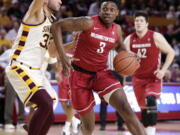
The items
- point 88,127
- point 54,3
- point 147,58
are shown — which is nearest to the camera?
point 54,3

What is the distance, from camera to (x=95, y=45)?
6277 millimetres

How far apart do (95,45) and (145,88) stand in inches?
86.3

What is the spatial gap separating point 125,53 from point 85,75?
0.62 metres

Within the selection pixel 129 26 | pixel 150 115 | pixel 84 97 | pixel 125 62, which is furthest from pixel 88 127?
pixel 129 26

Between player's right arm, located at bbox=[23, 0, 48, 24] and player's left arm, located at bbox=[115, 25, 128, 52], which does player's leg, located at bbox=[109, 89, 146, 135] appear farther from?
player's right arm, located at bbox=[23, 0, 48, 24]

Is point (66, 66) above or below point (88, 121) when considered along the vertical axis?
above

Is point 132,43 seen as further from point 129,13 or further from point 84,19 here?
point 129,13

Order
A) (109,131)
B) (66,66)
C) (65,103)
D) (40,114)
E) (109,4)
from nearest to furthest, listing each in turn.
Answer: (40,114) → (66,66) → (109,4) → (65,103) → (109,131)

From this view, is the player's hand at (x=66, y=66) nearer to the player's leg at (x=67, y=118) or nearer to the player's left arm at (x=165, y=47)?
the player's left arm at (x=165, y=47)

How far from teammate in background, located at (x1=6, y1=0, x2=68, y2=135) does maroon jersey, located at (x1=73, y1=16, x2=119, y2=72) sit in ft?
2.25

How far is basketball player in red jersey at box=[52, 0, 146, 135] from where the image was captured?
245 inches

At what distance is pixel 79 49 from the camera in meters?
6.40

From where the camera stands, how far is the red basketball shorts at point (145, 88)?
796cm

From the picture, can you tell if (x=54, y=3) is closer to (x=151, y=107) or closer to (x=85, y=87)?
(x=85, y=87)
